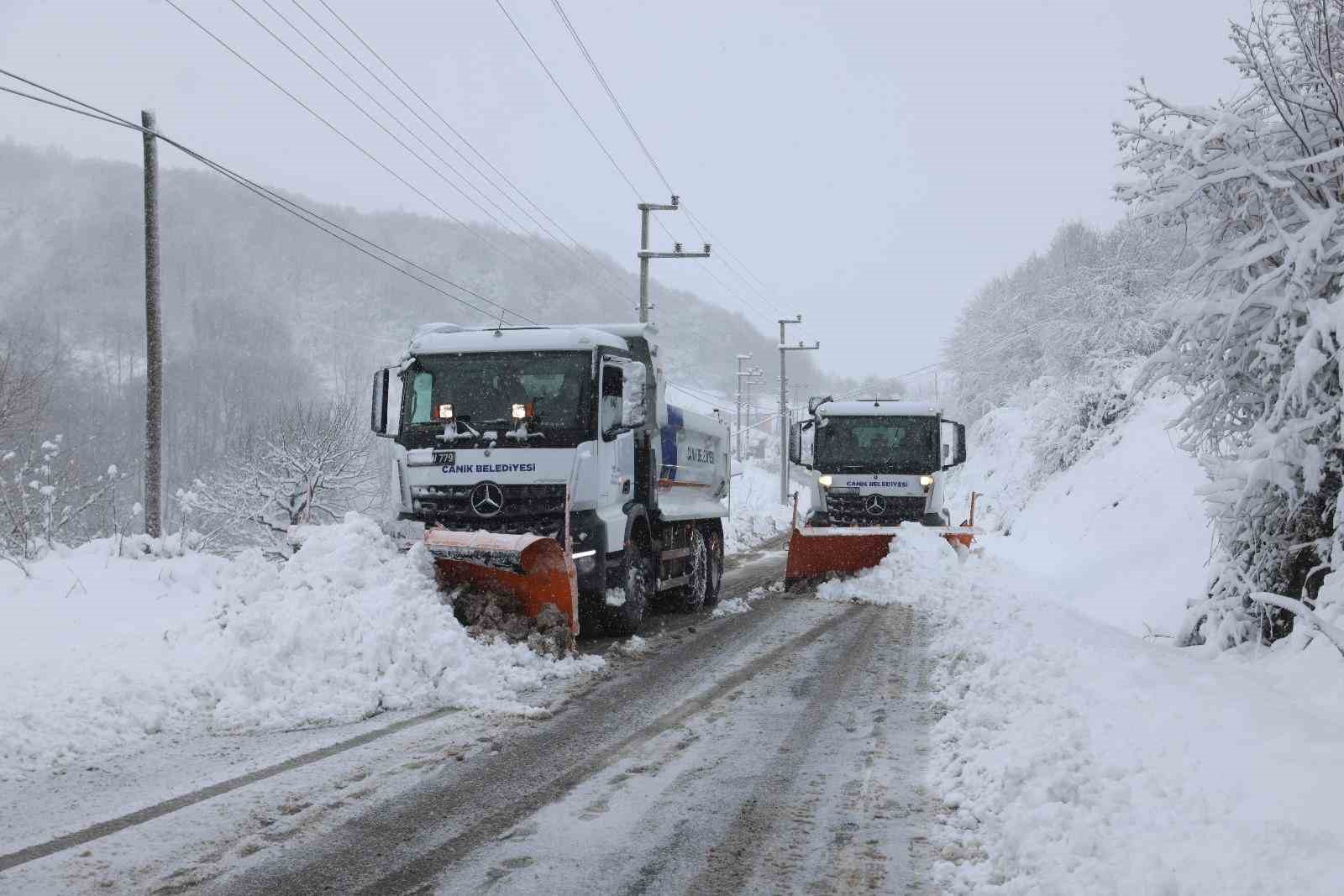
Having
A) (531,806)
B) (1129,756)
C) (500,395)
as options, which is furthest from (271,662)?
(1129,756)

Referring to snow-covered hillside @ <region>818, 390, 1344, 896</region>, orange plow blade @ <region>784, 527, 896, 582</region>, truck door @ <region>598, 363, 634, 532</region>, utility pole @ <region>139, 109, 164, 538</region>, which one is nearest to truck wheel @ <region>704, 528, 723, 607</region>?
orange plow blade @ <region>784, 527, 896, 582</region>

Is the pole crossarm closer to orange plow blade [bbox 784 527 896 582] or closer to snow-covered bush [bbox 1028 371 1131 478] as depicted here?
snow-covered bush [bbox 1028 371 1131 478]

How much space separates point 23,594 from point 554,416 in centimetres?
574

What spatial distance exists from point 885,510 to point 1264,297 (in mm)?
10415

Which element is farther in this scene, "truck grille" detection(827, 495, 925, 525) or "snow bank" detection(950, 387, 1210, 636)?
"truck grille" detection(827, 495, 925, 525)

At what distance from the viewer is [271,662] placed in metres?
6.95

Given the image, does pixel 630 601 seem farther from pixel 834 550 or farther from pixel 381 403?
pixel 834 550

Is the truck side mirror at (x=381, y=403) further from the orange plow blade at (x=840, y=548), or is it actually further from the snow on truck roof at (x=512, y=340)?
the orange plow blade at (x=840, y=548)

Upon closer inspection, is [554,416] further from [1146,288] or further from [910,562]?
[1146,288]

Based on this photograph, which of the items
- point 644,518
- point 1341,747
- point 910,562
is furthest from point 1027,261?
point 1341,747

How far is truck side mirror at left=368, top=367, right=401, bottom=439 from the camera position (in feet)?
33.4

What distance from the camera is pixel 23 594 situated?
410 inches

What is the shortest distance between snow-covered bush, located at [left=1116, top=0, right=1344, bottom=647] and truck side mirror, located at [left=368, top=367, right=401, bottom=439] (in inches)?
264

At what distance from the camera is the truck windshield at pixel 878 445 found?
1691 centimetres
